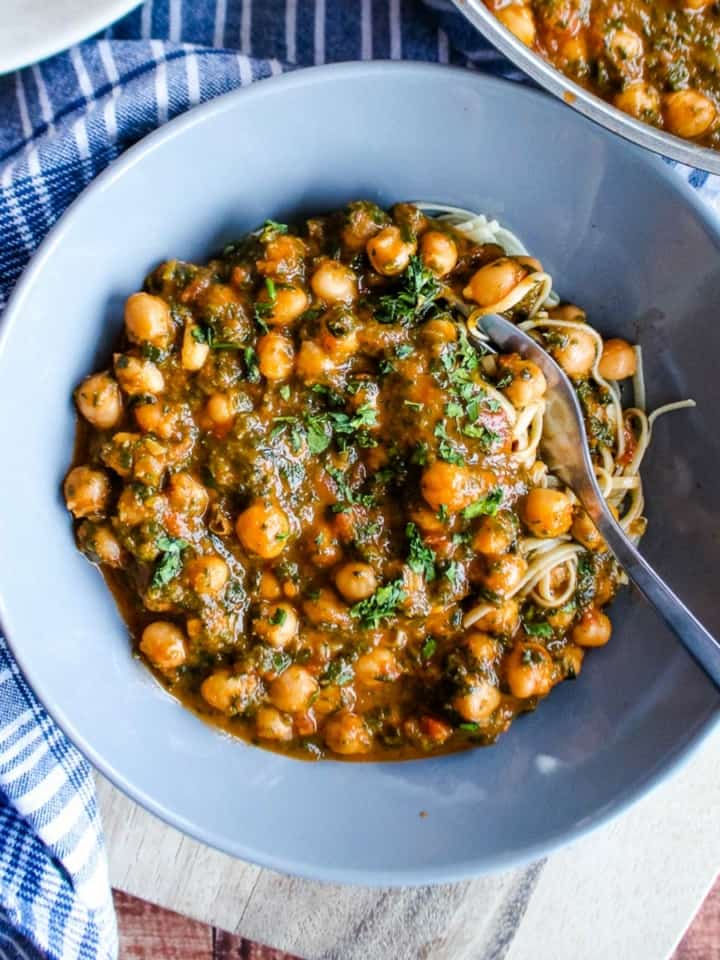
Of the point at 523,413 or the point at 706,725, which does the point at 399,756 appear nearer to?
the point at 706,725

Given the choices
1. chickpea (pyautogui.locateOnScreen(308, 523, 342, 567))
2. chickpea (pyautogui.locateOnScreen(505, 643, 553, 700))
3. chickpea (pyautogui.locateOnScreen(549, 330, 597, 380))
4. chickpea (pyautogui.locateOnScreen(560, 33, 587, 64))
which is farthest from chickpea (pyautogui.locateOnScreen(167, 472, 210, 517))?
chickpea (pyautogui.locateOnScreen(560, 33, 587, 64))

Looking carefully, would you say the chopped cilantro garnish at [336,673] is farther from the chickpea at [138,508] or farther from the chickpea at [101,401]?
the chickpea at [101,401]

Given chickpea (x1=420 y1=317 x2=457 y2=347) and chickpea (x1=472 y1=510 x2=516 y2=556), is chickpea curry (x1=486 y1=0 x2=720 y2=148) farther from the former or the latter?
chickpea (x1=472 y1=510 x2=516 y2=556)

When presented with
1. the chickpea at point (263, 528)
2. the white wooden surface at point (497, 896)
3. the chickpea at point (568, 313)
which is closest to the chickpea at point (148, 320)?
the chickpea at point (263, 528)

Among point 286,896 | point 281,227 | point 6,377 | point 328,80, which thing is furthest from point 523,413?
point 286,896

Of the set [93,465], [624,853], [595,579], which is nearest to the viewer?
[93,465]

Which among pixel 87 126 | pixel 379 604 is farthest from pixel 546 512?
pixel 87 126
